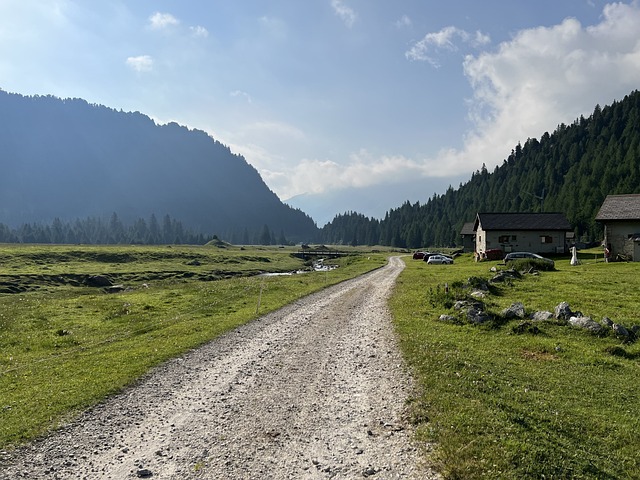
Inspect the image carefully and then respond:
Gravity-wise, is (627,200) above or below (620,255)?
above

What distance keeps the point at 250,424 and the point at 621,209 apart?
6704 cm

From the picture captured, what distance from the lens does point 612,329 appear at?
18.5 metres

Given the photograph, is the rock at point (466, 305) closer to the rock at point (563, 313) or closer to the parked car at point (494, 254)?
the rock at point (563, 313)

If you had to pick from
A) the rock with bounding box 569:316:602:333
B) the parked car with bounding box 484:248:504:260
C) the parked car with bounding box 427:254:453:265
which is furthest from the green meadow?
the parked car with bounding box 427:254:453:265

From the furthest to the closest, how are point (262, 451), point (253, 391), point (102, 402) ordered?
1. point (253, 391)
2. point (102, 402)
3. point (262, 451)

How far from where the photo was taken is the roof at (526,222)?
255 ft

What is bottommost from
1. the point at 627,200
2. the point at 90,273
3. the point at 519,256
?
the point at 90,273

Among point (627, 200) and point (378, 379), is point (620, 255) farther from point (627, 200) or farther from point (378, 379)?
point (378, 379)

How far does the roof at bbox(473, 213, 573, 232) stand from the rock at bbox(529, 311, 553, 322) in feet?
201

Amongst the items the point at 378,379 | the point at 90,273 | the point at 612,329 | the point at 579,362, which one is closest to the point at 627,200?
the point at 612,329

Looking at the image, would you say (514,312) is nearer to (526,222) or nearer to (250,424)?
(250,424)

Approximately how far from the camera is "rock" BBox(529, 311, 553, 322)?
830 inches

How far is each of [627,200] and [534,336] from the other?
183ft

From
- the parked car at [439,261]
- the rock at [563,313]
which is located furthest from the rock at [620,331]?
the parked car at [439,261]
